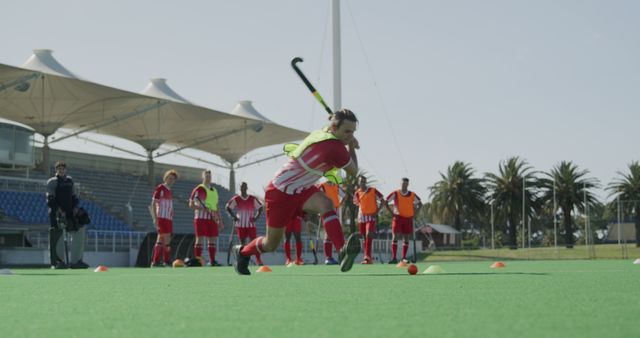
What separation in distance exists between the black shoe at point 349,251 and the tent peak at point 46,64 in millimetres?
31909

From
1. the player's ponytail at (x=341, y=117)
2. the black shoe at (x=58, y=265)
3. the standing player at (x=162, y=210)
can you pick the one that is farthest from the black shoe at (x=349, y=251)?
the standing player at (x=162, y=210)

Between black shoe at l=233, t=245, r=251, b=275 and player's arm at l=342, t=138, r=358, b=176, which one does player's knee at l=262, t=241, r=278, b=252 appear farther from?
player's arm at l=342, t=138, r=358, b=176

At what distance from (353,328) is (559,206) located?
210 feet

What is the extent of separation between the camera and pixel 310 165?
791 centimetres

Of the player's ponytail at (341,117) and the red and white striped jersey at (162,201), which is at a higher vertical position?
the player's ponytail at (341,117)

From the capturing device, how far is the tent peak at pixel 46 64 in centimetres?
3734

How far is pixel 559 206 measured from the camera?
212 ft

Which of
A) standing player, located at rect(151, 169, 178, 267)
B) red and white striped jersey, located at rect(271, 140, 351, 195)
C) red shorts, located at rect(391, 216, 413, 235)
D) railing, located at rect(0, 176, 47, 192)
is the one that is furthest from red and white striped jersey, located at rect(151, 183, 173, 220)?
railing, located at rect(0, 176, 47, 192)

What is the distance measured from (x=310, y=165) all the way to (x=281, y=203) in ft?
1.55

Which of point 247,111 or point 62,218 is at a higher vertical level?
point 247,111

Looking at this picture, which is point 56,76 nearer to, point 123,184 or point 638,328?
point 123,184

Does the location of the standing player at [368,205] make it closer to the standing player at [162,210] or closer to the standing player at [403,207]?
the standing player at [403,207]

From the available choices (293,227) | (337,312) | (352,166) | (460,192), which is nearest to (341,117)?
(352,166)

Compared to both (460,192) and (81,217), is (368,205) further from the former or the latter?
(460,192)
